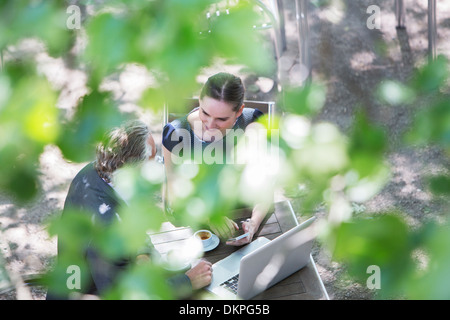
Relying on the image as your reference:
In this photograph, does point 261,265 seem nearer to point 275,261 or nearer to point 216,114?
point 275,261

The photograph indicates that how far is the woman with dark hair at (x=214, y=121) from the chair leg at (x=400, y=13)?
269 cm

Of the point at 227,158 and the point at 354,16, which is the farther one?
the point at 354,16

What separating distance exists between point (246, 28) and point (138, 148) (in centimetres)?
161

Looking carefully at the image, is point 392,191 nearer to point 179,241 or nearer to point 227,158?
point 179,241

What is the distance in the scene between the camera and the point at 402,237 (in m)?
0.71

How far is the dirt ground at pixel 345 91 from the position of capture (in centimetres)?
372

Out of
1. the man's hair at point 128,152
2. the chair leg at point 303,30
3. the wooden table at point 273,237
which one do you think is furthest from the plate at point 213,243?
the chair leg at point 303,30

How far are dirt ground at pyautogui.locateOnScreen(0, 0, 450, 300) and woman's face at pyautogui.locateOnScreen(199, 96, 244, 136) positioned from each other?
3.72ft

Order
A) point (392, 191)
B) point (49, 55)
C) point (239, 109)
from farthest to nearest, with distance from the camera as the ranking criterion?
point (392, 191)
point (239, 109)
point (49, 55)

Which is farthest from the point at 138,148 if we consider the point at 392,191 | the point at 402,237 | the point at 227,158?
the point at 392,191
